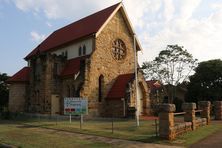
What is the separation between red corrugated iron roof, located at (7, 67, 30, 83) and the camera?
41656 mm

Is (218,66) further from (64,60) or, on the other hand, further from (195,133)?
(195,133)

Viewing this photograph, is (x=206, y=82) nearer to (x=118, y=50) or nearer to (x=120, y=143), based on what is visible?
(x=118, y=50)

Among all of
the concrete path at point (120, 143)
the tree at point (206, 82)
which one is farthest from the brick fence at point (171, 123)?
the tree at point (206, 82)

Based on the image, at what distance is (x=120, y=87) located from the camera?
35.0m

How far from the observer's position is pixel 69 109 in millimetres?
23969

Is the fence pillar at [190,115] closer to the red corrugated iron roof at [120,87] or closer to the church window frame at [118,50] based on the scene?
the red corrugated iron roof at [120,87]

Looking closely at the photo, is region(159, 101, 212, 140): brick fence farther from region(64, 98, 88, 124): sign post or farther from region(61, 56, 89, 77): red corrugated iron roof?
region(61, 56, 89, 77): red corrugated iron roof

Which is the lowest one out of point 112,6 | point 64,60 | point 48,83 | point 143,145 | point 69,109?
point 143,145

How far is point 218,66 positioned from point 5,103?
122ft

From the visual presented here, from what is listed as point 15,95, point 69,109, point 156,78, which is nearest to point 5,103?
point 15,95

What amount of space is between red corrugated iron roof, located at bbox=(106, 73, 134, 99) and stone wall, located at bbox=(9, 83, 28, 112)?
43.3 ft

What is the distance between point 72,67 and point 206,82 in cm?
2427

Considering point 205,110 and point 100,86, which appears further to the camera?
point 100,86

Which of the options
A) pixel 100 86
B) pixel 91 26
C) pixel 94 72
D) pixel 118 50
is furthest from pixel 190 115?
pixel 91 26
